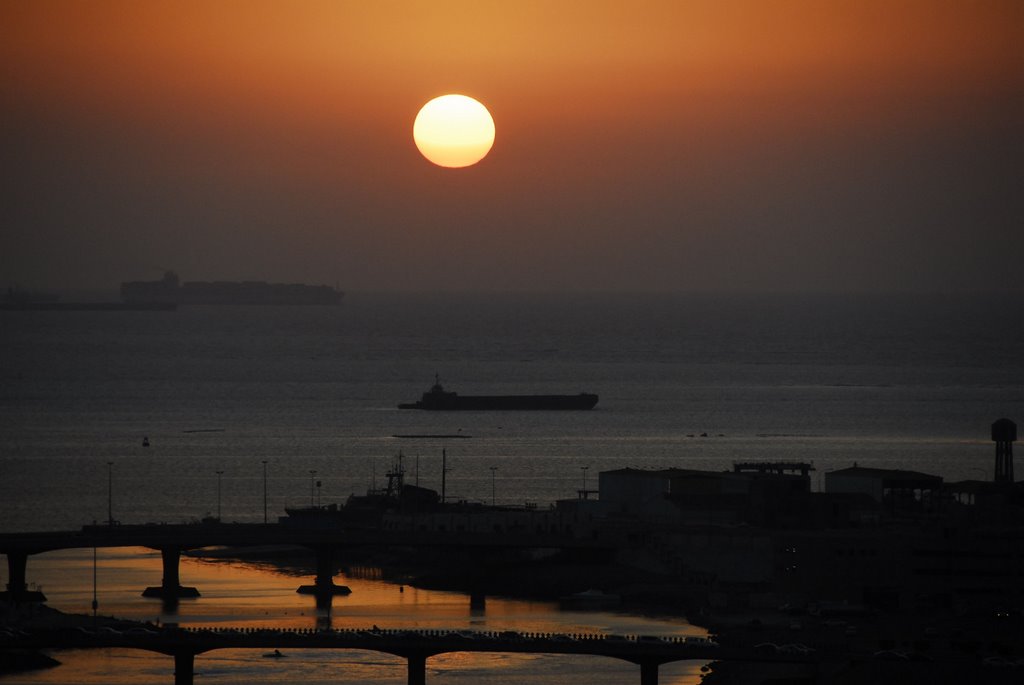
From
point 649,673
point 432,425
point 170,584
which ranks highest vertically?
point 432,425

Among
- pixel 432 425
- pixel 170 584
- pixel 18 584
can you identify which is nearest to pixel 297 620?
pixel 170 584

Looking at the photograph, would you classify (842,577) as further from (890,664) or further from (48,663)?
(48,663)

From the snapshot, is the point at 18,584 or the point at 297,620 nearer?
the point at 297,620

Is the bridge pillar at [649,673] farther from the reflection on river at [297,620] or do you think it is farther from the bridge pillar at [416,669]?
the bridge pillar at [416,669]

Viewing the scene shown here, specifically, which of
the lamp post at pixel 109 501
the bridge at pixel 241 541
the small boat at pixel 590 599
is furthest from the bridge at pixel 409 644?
the lamp post at pixel 109 501

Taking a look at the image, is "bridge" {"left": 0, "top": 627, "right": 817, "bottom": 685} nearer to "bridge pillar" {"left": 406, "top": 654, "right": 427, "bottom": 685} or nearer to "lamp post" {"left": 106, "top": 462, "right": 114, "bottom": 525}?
"bridge pillar" {"left": 406, "top": 654, "right": 427, "bottom": 685}

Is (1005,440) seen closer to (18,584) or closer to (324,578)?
(324,578)

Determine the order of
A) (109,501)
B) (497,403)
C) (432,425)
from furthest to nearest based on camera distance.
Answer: (497,403) < (432,425) < (109,501)
